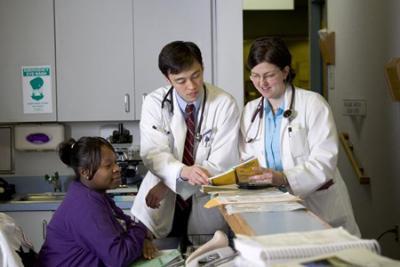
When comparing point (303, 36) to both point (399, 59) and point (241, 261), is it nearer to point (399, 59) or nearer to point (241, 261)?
point (399, 59)

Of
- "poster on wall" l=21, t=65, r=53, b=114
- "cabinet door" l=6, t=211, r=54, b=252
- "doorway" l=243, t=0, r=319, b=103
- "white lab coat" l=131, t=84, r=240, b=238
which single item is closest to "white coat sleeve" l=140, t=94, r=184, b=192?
"white lab coat" l=131, t=84, r=240, b=238

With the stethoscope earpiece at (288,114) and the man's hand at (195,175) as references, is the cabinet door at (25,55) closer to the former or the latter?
the man's hand at (195,175)

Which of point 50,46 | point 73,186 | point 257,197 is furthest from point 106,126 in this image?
point 257,197

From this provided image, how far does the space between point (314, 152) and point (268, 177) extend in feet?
0.94

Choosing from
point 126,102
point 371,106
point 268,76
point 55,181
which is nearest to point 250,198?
point 268,76

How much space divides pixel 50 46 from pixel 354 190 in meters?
2.62

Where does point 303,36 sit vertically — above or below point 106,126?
above

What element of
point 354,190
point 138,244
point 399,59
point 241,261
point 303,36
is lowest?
point 354,190

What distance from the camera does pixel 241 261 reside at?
978 millimetres

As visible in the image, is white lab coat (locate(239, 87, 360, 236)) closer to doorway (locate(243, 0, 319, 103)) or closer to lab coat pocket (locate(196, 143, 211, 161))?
lab coat pocket (locate(196, 143, 211, 161))

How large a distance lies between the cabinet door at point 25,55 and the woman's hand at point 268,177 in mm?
2066

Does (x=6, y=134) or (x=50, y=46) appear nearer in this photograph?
(x=50, y=46)

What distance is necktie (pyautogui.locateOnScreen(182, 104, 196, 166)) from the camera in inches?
82.8

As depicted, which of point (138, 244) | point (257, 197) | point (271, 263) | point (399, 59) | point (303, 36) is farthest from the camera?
point (303, 36)
